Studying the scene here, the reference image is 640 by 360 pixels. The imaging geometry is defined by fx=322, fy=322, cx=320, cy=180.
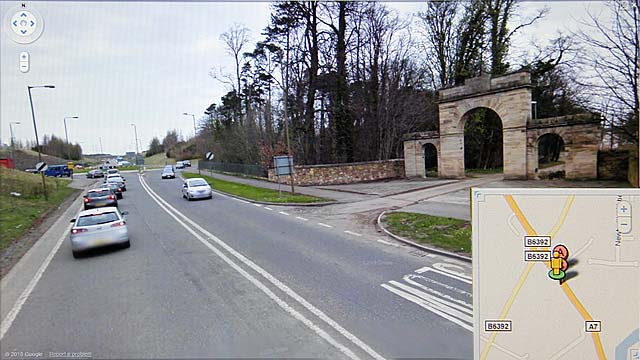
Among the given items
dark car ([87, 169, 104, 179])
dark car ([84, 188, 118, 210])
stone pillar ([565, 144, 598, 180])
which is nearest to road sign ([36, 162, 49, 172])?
dark car ([84, 188, 118, 210])

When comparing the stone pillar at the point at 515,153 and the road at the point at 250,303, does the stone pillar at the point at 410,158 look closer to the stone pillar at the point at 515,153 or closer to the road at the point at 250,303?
the stone pillar at the point at 515,153

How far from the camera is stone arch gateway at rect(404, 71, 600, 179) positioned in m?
16.4

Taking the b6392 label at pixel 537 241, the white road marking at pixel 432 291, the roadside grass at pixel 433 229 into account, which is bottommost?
the roadside grass at pixel 433 229

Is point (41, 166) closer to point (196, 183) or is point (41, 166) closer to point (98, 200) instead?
point (98, 200)

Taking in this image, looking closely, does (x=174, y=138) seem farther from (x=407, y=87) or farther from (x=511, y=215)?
(x=511, y=215)

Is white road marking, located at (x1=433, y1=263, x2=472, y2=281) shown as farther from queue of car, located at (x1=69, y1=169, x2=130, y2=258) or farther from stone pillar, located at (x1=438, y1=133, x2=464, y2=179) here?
stone pillar, located at (x1=438, y1=133, x2=464, y2=179)

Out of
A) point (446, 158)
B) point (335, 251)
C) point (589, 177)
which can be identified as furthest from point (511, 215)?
point (446, 158)

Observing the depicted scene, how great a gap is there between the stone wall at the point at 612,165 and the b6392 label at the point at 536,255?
18.2m

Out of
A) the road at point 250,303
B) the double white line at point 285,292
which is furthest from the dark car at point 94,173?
the double white line at point 285,292

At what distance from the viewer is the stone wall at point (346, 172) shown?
24.0m

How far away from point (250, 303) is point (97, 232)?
5662mm

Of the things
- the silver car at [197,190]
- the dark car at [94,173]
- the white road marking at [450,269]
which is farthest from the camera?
the dark car at [94,173]

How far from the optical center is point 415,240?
8.52m

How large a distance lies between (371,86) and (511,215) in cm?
2643
